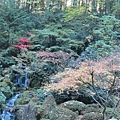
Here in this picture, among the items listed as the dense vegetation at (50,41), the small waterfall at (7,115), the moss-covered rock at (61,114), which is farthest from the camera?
the dense vegetation at (50,41)

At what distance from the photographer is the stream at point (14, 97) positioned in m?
10.1

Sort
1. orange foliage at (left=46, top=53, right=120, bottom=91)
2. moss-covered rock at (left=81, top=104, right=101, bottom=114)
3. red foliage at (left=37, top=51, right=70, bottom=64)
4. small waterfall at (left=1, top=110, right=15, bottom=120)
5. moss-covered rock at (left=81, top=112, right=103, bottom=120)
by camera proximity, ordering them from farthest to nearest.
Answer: red foliage at (left=37, top=51, right=70, bottom=64)
small waterfall at (left=1, top=110, right=15, bottom=120)
moss-covered rock at (left=81, top=104, right=101, bottom=114)
moss-covered rock at (left=81, top=112, right=103, bottom=120)
orange foliage at (left=46, top=53, right=120, bottom=91)

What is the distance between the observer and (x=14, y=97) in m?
12.4

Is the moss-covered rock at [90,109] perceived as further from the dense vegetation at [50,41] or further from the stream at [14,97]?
the stream at [14,97]

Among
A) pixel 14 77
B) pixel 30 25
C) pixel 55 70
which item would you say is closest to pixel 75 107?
pixel 55 70

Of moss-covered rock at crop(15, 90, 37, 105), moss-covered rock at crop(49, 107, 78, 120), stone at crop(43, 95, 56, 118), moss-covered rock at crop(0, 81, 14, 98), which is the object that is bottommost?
moss-covered rock at crop(15, 90, 37, 105)

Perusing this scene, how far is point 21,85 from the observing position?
46.5 feet

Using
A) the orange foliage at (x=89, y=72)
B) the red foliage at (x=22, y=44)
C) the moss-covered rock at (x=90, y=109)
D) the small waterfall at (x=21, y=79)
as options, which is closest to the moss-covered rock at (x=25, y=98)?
the small waterfall at (x=21, y=79)

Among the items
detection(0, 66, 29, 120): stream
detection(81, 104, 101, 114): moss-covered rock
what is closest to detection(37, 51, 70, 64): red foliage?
detection(0, 66, 29, 120): stream

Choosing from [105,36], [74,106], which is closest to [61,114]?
[74,106]

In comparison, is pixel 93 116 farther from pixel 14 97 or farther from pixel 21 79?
pixel 21 79

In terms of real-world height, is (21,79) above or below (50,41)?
below

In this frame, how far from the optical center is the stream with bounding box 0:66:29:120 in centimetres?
1007

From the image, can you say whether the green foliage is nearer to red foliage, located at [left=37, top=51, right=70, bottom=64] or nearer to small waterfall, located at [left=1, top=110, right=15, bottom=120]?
red foliage, located at [left=37, top=51, right=70, bottom=64]
